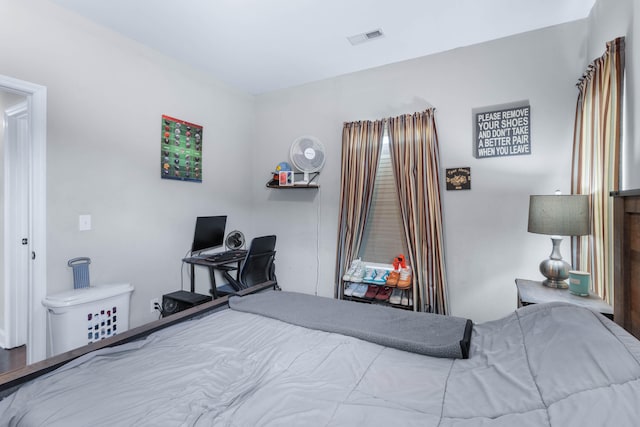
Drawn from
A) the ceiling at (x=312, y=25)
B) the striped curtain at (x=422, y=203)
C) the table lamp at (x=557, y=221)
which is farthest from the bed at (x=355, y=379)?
the ceiling at (x=312, y=25)

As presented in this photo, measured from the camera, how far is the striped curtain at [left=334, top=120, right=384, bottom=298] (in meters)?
2.93

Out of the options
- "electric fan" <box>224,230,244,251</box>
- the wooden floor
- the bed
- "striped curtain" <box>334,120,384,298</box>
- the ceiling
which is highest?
the ceiling

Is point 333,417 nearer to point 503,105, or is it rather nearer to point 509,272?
point 509,272

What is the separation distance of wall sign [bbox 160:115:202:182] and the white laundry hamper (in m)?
1.11

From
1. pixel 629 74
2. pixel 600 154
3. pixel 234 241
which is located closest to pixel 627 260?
pixel 600 154

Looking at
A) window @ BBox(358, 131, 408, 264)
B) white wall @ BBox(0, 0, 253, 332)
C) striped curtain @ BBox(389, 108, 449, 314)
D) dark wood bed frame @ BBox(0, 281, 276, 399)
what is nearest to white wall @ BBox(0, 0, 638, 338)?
white wall @ BBox(0, 0, 253, 332)

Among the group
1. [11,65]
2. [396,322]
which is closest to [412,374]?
[396,322]

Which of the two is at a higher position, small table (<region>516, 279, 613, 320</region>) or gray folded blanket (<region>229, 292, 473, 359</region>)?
small table (<region>516, 279, 613, 320</region>)

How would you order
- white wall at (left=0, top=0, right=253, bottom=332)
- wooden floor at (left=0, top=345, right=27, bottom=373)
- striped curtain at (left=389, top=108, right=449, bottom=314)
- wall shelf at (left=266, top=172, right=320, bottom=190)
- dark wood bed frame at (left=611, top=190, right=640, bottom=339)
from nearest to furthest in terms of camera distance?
→ dark wood bed frame at (left=611, top=190, right=640, bottom=339), white wall at (left=0, top=0, right=253, bottom=332), wooden floor at (left=0, top=345, right=27, bottom=373), striped curtain at (left=389, top=108, right=449, bottom=314), wall shelf at (left=266, top=172, right=320, bottom=190)

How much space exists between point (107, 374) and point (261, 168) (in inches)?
113

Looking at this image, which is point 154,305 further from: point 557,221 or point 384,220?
point 557,221

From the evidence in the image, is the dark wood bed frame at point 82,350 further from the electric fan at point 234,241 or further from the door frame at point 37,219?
the electric fan at point 234,241

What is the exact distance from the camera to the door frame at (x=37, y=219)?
1.94m

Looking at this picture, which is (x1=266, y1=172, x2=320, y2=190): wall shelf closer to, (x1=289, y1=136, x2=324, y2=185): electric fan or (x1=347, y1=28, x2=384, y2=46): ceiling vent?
(x1=289, y1=136, x2=324, y2=185): electric fan
